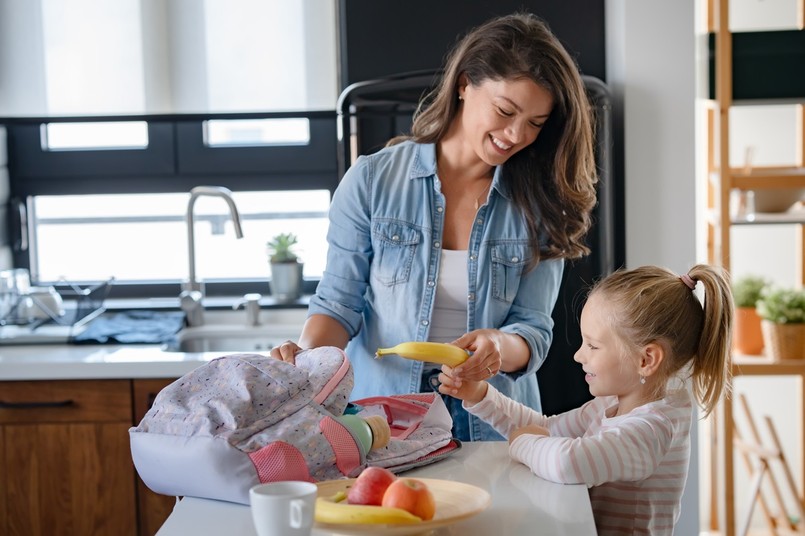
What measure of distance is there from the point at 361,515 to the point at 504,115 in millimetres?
988

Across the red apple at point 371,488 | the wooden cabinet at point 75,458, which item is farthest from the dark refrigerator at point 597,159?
the red apple at point 371,488

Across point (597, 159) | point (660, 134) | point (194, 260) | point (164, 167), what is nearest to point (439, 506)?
point (597, 159)

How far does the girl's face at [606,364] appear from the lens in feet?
5.41

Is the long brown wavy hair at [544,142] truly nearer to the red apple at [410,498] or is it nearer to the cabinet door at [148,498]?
the red apple at [410,498]

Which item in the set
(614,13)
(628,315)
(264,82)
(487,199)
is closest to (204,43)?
(264,82)

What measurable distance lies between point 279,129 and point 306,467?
2.17 m

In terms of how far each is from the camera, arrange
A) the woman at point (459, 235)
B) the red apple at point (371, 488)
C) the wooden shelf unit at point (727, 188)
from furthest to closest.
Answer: the wooden shelf unit at point (727, 188) → the woman at point (459, 235) → the red apple at point (371, 488)

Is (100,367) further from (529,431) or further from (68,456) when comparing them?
(529,431)

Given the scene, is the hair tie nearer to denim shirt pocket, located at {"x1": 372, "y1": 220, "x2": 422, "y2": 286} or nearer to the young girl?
the young girl

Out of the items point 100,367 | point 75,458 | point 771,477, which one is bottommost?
point 771,477

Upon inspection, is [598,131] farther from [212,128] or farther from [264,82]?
[212,128]

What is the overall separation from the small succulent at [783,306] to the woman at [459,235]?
1215 millimetres

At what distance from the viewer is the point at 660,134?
9.37 feet

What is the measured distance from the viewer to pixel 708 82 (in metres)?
3.06
